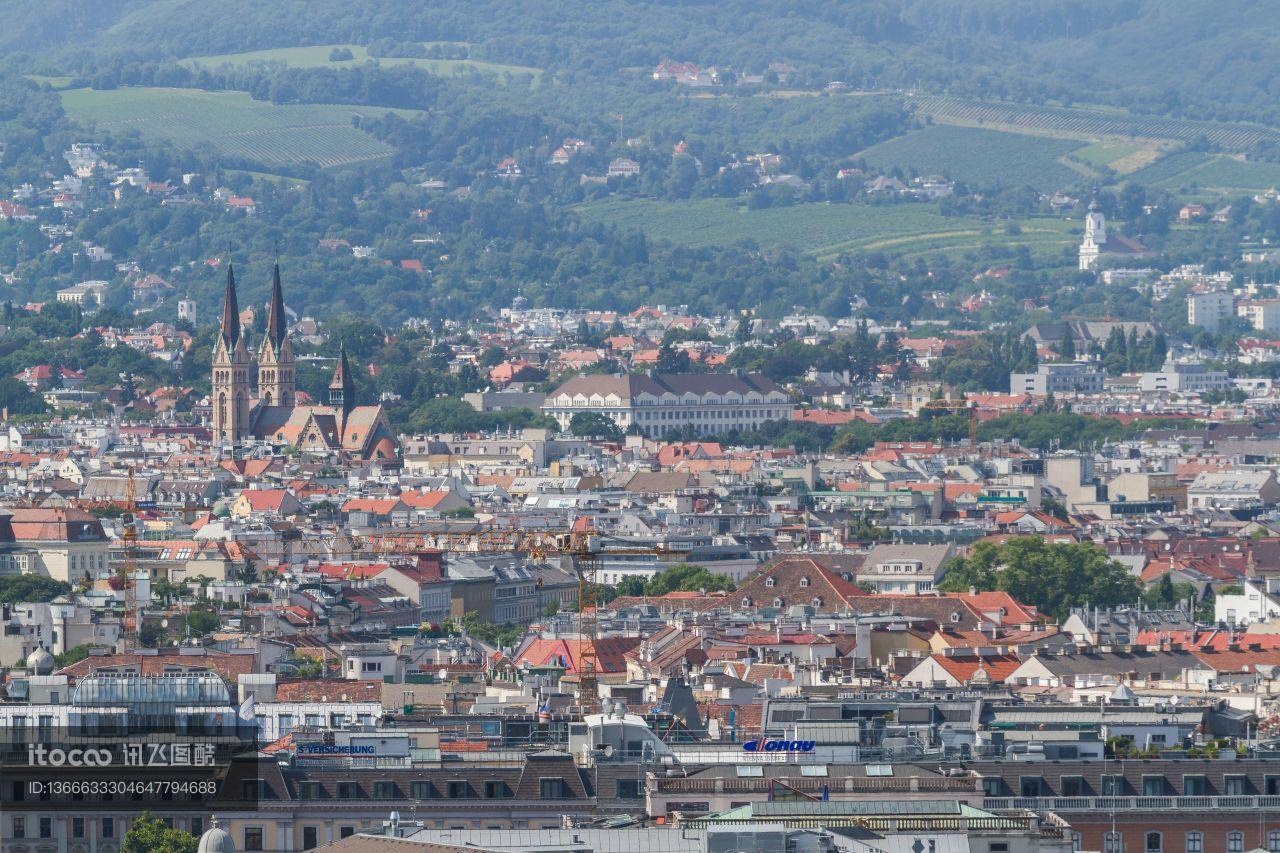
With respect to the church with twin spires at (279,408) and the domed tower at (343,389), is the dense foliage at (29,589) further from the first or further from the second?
the domed tower at (343,389)

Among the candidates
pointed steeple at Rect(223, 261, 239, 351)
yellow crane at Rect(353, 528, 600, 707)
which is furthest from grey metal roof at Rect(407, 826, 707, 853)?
pointed steeple at Rect(223, 261, 239, 351)

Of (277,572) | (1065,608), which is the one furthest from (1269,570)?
(277,572)

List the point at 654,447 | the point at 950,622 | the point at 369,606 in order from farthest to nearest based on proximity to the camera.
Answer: the point at 654,447 < the point at 369,606 < the point at 950,622

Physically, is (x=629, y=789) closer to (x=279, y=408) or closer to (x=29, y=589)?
(x=29, y=589)

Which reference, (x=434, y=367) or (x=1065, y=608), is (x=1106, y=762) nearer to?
(x=1065, y=608)

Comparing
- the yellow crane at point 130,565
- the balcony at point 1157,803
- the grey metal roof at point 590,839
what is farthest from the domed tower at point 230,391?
the grey metal roof at point 590,839

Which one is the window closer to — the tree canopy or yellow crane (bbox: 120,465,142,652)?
yellow crane (bbox: 120,465,142,652)

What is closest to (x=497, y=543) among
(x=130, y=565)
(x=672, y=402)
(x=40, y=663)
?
(x=130, y=565)

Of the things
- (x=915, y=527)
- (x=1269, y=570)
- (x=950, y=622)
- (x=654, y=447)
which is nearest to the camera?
(x=950, y=622)
